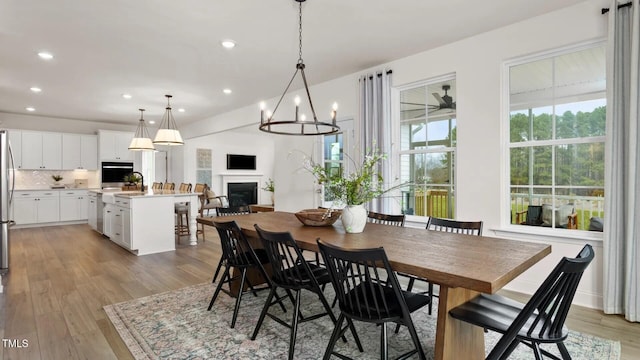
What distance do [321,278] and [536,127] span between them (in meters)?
2.77

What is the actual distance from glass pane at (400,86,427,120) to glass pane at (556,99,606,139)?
4.89ft

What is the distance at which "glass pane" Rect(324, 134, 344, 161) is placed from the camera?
5500 mm

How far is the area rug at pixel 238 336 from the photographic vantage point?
231cm

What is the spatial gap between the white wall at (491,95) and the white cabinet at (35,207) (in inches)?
332

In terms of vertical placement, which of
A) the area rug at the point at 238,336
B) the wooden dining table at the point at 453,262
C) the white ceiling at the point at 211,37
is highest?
the white ceiling at the point at 211,37

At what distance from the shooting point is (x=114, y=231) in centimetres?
597

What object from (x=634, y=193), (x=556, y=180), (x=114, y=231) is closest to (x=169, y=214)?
(x=114, y=231)

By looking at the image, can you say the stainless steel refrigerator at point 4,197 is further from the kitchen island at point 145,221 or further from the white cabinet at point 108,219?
the white cabinet at point 108,219

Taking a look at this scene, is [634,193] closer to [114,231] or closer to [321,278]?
[321,278]

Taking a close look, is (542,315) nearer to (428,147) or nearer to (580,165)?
(580,165)

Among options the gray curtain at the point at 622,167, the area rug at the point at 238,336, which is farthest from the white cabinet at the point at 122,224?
the gray curtain at the point at 622,167

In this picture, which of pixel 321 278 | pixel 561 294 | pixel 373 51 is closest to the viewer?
pixel 561 294

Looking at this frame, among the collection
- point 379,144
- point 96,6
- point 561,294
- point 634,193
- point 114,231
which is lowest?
point 114,231

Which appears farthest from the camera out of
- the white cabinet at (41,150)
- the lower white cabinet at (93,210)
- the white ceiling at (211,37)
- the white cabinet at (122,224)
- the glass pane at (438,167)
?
the white cabinet at (41,150)
